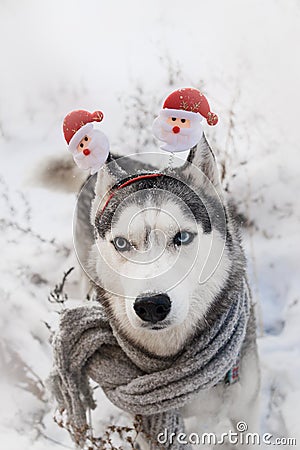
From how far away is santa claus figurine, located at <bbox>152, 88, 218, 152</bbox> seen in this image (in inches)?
29.5

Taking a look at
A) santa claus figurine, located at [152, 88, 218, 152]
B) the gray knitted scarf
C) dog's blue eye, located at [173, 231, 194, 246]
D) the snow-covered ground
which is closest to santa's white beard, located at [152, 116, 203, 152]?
santa claus figurine, located at [152, 88, 218, 152]

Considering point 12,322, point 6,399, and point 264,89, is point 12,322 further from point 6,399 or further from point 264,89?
point 264,89

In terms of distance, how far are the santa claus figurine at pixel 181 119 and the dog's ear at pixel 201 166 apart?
0.05 metres

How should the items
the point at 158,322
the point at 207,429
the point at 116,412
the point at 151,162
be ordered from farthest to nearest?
the point at 116,412 < the point at 207,429 < the point at 151,162 < the point at 158,322

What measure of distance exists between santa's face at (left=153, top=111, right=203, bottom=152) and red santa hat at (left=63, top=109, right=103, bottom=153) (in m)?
0.09

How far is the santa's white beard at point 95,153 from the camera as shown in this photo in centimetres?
76

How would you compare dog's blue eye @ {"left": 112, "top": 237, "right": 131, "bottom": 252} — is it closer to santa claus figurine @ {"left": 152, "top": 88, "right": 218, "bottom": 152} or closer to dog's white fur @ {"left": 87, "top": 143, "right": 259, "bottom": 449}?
dog's white fur @ {"left": 87, "top": 143, "right": 259, "bottom": 449}

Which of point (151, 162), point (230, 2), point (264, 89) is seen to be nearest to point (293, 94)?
point (264, 89)

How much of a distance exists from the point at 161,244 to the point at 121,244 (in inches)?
2.3

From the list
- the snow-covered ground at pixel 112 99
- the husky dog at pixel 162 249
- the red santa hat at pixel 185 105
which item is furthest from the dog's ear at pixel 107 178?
the snow-covered ground at pixel 112 99

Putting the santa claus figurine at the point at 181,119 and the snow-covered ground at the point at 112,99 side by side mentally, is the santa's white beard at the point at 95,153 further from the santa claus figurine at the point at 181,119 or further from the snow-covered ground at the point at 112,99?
the snow-covered ground at the point at 112,99

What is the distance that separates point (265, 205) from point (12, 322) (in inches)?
24.2

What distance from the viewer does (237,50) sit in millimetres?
1235

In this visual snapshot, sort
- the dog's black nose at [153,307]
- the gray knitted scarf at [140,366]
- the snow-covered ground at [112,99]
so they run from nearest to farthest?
the dog's black nose at [153,307]
the gray knitted scarf at [140,366]
the snow-covered ground at [112,99]
